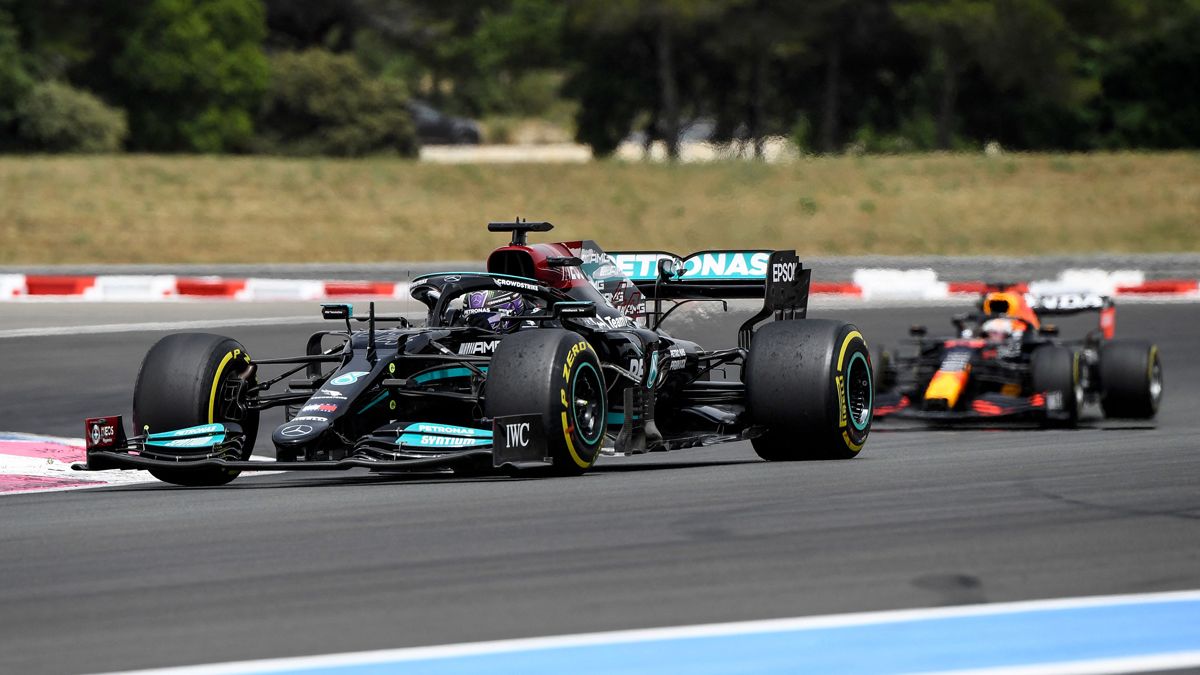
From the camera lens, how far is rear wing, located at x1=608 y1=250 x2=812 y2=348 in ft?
37.2

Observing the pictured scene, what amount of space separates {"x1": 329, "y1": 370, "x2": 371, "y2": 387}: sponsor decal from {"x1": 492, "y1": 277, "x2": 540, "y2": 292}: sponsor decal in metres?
0.96

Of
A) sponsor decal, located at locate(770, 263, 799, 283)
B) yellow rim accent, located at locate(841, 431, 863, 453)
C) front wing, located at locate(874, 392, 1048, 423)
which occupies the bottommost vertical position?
front wing, located at locate(874, 392, 1048, 423)

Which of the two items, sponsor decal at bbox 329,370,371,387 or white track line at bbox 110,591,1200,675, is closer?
white track line at bbox 110,591,1200,675

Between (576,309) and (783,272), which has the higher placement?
(783,272)

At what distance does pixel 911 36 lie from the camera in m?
50.6

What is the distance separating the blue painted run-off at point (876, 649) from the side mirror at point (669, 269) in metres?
6.27

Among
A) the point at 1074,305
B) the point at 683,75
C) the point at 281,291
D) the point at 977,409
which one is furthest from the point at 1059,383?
the point at 683,75

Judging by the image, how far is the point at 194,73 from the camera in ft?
172

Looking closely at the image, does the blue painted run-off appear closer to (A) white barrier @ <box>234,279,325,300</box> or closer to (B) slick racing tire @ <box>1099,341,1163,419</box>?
(B) slick racing tire @ <box>1099,341,1163,419</box>

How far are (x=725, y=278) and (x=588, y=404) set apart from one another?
2.56 metres

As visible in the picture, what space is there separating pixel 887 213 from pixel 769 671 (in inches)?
1180

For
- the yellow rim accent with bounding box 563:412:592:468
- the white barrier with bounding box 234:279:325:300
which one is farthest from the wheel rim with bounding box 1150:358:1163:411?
the white barrier with bounding box 234:279:325:300

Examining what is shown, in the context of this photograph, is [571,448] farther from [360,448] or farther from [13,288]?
[13,288]

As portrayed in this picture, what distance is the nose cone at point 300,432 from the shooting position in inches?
353
